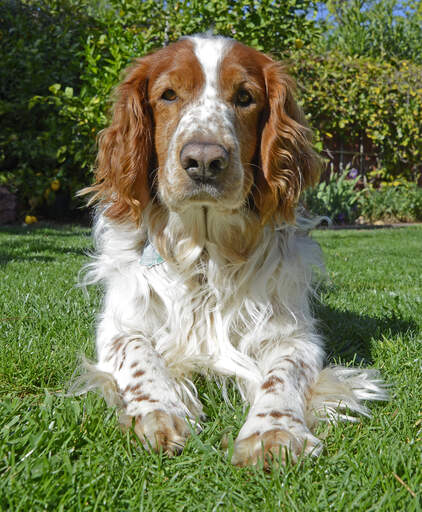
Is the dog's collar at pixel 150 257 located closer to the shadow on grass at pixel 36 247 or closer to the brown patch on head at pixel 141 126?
the brown patch on head at pixel 141 126

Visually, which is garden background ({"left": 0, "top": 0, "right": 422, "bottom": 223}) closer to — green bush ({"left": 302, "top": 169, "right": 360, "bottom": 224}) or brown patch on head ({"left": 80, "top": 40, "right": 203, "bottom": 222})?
green bush ({"left": 302, "top": 169, "right": 360, "bottom": 224})

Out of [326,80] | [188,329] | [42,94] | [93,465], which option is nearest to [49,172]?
[42,94]

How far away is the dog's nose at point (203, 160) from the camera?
2.00 meters

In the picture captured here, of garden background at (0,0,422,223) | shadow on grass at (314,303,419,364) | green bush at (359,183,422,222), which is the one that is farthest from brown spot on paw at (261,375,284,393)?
green bush at (359,183,422,222)

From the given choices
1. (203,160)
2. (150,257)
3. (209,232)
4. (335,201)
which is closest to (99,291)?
(150,257)

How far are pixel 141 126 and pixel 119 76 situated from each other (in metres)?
1.79

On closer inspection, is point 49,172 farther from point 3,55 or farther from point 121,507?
point 121,507

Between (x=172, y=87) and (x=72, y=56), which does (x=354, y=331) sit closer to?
(x=172, y=87)

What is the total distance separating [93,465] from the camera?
1479 millimetres

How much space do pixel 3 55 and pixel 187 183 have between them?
7.58 meters

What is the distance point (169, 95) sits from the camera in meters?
2.42

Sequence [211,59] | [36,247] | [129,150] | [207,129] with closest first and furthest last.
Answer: [207,129] < [211,59] < [129,150] < [36,247]

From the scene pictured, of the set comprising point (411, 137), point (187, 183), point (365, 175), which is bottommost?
point (365, 175)

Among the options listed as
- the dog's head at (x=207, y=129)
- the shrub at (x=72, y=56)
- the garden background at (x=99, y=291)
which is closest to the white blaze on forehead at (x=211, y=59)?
the dog's head at (x=207, y=129)
